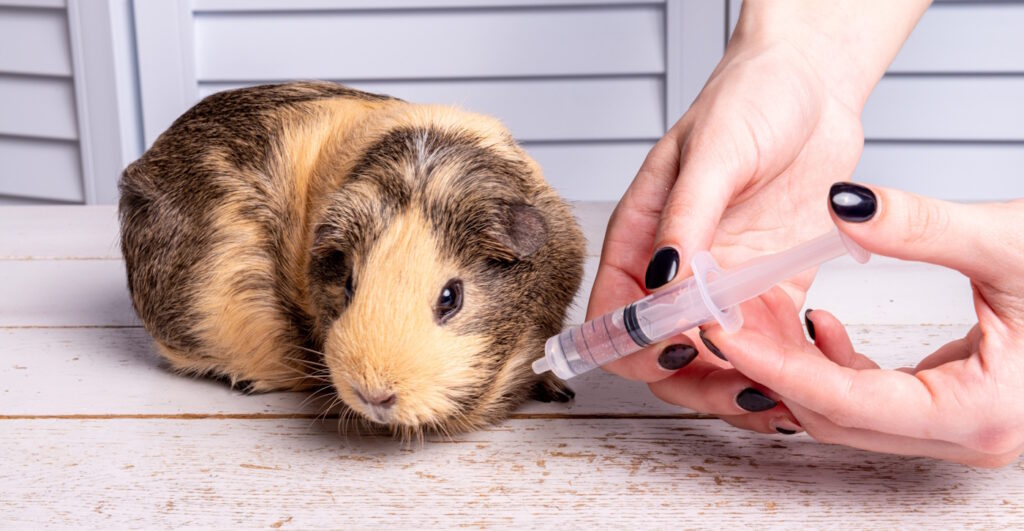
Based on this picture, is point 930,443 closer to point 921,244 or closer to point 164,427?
point 921,244

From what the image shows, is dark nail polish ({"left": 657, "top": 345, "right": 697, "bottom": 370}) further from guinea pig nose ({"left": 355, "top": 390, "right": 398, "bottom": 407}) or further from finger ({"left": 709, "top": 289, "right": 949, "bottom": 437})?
guinea pig nose ({"left": 355, "top": 390, "right": 398, "bottom": 407})

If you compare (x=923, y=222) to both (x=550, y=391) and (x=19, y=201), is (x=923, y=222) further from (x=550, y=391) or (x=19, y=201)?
(x=19, y=201)

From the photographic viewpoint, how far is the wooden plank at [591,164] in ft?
11.0

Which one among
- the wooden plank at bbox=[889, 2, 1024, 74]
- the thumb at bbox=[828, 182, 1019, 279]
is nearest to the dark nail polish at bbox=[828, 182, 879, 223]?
the thumb at bbox=[828, 182, 1019, 279]

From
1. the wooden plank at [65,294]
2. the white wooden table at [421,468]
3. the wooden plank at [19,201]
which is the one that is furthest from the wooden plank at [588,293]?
the wooden plank at [19,201]

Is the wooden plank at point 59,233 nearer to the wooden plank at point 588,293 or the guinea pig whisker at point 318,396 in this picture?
the wooden plank at point 588,293

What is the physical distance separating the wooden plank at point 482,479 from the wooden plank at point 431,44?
203cm

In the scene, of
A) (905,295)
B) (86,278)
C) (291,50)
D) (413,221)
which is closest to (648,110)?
(291,50)

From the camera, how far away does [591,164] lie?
3373 mm

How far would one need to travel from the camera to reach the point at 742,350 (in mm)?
1143

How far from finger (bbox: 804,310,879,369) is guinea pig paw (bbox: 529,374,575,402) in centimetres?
38

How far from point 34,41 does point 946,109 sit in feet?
10.1

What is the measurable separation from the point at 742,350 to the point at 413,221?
46 cm

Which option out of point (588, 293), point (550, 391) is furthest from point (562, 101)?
point (550, 391)
